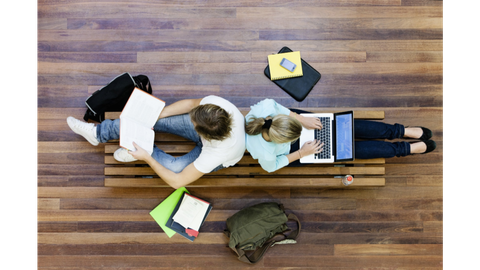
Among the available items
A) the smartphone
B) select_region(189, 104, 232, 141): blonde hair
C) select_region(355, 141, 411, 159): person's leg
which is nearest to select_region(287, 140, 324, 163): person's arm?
select_region(355, 141, 411, 159): person's leg

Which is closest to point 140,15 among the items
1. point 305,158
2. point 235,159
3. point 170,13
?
point 170,13

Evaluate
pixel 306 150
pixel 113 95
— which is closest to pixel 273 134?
pixel 306 150

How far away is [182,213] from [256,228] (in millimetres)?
631

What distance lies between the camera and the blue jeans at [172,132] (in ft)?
6.63

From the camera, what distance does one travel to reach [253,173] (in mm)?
2162

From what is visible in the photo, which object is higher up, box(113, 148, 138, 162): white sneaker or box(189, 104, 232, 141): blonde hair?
box(189, 104, 232, 141): blonde hair

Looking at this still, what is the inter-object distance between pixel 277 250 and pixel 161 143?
132cm

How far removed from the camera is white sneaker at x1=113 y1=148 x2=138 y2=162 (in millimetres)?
2078

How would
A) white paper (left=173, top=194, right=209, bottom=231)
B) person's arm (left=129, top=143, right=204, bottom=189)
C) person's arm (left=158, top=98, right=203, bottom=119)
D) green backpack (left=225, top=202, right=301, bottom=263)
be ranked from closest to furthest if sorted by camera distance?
person's arm (left=129, top=143, right=204, bottom=189) < person's arm (left=158, top=98, right=203, bottom=119) < green backpack (left=225, top=202, right=301, bottom=263) < white paper (left=173, top=194, right=209, bottom=231)

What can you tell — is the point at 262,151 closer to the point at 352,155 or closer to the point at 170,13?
the point at 352,155

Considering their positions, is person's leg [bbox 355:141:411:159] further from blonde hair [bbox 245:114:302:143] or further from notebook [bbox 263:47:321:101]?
blonde hair [bbox 245:114:302:143]

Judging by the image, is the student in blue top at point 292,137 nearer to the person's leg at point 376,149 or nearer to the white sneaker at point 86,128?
the person's leg at point 376,149

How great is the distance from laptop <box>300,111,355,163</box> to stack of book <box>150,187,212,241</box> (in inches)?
37.5

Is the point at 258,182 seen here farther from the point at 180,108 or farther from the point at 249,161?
the point at 180,108
